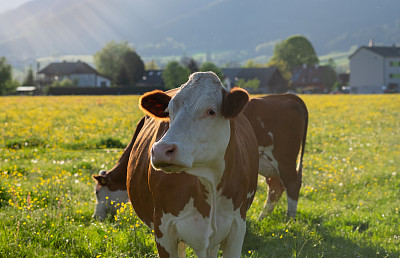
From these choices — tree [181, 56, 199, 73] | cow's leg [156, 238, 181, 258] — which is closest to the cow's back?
cow's leg [156, 238, 181, 258]

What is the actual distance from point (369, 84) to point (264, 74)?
2493 centimetres

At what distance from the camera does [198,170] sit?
3.98 m

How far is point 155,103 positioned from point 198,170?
761mm

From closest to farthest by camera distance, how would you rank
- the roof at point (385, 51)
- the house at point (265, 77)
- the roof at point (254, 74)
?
the house at point (265, 77) < the roof at point (254, 74) < the roof at point (385, 51)

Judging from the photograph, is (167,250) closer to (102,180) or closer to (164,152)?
(164,152)

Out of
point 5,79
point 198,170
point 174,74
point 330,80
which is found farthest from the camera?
point 330,80

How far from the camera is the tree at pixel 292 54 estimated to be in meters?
121

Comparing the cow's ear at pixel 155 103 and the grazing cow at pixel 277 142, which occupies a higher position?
the cow's ear at pixel 155 103

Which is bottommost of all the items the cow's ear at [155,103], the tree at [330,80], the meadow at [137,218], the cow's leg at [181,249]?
the meadow at [137,218]

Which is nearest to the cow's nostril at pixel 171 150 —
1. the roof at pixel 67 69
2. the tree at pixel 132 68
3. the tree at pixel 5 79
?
the tree at pixel 5 79

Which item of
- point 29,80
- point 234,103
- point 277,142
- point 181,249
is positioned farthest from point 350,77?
point 234,103

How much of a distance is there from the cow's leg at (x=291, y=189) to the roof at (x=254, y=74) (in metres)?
96.3

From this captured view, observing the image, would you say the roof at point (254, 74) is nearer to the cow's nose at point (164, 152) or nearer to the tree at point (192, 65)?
the tree at point (192, 65)

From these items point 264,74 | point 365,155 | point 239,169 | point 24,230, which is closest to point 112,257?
point 24,230
